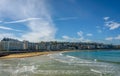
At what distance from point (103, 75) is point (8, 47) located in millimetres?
126531

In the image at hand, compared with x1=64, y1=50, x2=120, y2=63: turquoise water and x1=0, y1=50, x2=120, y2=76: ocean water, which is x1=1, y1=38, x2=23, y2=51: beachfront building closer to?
x1=64, y1=50, x2=120, y2=63: turquoise water

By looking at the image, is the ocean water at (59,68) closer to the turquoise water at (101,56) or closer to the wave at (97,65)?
the wave at (97,65)

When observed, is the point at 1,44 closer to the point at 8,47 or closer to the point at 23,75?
the point at 8,47

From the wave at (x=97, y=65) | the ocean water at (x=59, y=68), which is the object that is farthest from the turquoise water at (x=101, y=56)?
the ocean water at (x=59, y=68)

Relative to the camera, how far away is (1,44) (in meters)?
133

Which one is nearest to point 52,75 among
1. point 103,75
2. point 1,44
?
point 103,75

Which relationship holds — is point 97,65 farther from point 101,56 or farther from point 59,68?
point 101,56

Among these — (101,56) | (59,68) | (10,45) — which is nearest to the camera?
(59,68)

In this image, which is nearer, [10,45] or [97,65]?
[97,65]

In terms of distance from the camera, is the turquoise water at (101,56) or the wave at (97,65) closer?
the wave at (97,65)

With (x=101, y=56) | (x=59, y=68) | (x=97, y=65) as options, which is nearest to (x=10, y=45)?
(x=101, y=56)

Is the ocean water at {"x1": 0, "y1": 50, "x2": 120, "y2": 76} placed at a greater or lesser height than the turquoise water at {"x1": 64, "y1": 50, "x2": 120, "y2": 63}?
greater

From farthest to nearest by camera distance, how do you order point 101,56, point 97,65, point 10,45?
point 10,45 < point 101,56 < point 97,65

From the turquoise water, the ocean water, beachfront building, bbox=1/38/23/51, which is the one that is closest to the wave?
the ocean water
